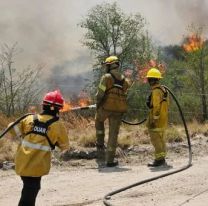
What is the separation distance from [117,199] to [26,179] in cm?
161

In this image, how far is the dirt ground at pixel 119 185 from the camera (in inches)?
289

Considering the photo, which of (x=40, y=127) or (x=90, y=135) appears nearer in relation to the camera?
(x=40, y=127)

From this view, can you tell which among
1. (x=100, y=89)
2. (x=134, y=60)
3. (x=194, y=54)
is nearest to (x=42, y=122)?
(x=100, y=89)

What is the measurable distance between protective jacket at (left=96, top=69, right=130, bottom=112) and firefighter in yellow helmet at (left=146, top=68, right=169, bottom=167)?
1.64 ft

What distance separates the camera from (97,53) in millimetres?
29344

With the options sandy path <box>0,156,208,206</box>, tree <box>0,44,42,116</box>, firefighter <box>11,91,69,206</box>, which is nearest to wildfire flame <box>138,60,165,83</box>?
tree <box>0,44,42,116</box>

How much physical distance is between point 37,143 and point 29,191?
53 centimetres

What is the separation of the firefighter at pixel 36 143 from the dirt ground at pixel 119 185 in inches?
49.7

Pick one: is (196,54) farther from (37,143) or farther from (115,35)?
(37,143)

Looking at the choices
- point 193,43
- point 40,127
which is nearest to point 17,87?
point 193,43

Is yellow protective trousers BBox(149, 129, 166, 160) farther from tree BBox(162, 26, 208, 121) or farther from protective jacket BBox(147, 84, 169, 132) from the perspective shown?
tree BBox(162, 26, 208, 121)

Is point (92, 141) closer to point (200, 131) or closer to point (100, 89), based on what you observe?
point (100, 89)

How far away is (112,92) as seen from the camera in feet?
32.8

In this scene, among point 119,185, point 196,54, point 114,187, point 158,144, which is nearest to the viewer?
point 114,187
